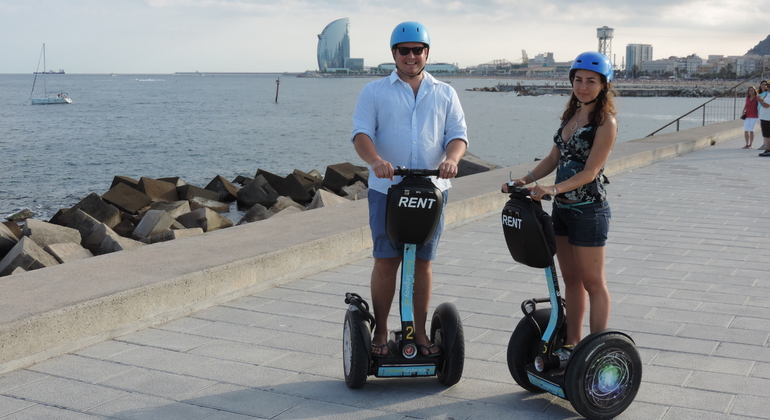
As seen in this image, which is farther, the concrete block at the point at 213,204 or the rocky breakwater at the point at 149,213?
the concrete block at the point at 213,204

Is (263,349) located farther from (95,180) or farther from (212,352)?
(95,180)

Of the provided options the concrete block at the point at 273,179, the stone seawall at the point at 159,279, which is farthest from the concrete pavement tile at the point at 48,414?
the concrete block at the point at 273,179

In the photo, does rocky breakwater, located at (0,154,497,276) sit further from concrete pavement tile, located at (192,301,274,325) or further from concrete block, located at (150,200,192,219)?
concrete pavement tile, located at (192,301,274,325)

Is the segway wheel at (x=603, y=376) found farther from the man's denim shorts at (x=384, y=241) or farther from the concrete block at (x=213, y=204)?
the concrete block at (x=213, y=204)

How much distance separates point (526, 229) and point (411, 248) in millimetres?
559

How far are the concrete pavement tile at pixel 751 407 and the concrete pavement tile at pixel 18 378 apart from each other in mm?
3376

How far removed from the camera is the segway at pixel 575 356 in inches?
137

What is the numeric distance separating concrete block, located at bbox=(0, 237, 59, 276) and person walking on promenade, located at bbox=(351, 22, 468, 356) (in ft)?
19.6

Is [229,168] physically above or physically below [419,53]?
below

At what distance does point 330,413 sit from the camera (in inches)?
143

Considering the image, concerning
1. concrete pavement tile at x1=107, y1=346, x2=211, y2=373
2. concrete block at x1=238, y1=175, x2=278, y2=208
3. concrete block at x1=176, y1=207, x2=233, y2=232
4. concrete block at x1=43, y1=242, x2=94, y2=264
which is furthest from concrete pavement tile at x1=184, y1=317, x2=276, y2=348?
concrete block at x1=238, y1=175, x2=278, y2=208

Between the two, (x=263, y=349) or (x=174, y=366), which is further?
(x=263, y=349)

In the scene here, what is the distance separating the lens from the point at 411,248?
3764 mm

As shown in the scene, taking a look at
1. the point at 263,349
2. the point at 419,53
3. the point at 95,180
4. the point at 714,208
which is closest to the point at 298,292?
the point at 263,349
